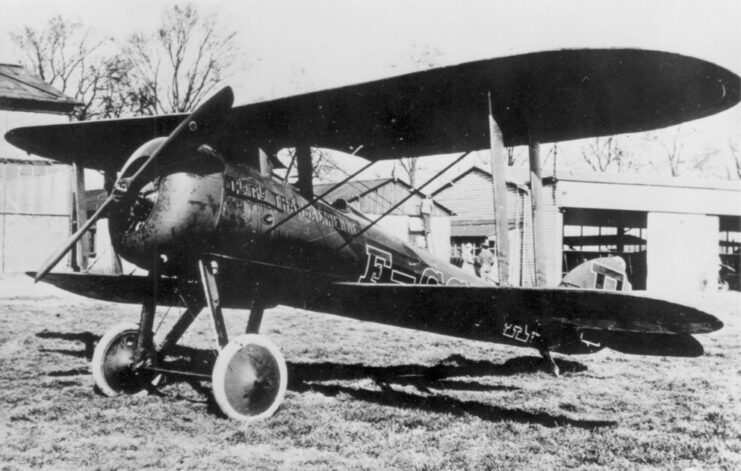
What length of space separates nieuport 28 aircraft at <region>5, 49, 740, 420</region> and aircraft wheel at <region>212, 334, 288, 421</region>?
0.01m

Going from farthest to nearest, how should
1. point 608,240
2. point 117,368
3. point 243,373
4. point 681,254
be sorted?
point 608,240
point 681,254
point 117,368
point 243,373

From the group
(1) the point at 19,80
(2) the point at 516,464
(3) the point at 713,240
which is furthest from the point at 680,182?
(1) the point at 19,80

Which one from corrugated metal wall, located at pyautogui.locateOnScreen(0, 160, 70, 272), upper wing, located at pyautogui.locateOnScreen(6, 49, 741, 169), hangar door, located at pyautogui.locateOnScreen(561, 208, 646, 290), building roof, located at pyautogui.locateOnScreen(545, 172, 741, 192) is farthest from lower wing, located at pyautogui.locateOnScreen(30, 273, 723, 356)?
corrugated metal wall, located at pyautogui.locateOnScreen(0, 160, 70, 272)

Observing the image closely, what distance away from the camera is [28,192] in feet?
84.8

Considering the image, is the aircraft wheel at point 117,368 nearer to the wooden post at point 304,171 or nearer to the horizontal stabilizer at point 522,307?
the horizontal stabilizer at point 522,307

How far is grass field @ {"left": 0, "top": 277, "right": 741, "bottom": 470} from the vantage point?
4070mm

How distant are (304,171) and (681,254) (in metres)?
23.5

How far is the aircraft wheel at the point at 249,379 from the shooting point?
4789mm

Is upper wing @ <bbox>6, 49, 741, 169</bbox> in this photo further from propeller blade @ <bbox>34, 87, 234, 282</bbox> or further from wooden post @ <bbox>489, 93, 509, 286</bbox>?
propeller blade @ <bbox>34, 87, 234, 282</bbox>

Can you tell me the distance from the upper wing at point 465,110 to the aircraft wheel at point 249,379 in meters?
1.85

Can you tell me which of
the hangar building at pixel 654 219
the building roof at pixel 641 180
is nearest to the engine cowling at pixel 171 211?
the hangar building at pixel 654 219

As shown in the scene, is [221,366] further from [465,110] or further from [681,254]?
[681,254]

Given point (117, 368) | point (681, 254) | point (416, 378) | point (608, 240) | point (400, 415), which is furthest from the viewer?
point (608, 240)

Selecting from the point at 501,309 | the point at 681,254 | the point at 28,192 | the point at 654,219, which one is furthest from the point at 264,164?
the point at 681,254
